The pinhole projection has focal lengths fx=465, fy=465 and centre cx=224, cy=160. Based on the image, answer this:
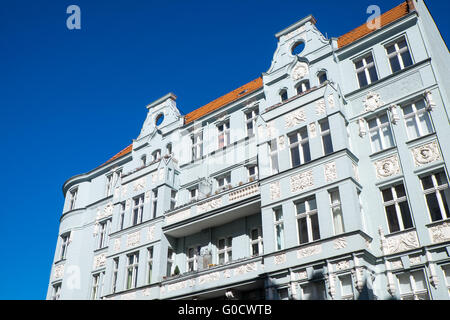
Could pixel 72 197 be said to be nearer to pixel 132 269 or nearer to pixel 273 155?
pixel 132 269

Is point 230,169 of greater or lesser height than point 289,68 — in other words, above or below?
below

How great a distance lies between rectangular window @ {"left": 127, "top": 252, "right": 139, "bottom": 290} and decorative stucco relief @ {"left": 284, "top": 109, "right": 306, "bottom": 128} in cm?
1096

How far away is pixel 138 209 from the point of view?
89.5 feet

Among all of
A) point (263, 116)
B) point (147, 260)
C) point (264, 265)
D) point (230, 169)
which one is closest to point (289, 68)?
point (263, 116)

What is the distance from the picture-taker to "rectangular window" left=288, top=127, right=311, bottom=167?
69.4ft

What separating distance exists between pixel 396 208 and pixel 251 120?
10186mm

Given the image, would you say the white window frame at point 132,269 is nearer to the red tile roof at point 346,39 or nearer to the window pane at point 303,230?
the red tile roof at point 346,39

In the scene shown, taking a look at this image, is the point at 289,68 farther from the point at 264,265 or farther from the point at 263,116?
the point at 264,265

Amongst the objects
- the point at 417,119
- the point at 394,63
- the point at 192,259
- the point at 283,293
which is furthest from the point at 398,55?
the point at 192,259

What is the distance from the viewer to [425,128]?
19203mm

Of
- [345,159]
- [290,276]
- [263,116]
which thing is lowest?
[290,276]

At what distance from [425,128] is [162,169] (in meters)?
14.3

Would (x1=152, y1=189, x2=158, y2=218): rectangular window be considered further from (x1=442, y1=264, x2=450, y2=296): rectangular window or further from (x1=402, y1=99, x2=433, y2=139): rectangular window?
(x1=442, y1=264, x2=450, y2=296): rectangular window
